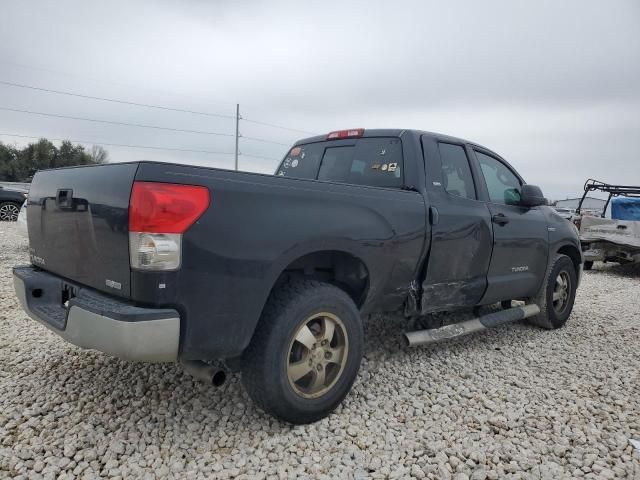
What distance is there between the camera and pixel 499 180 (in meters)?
4.46

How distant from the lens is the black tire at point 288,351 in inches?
99.0

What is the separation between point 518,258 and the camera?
14.3ft

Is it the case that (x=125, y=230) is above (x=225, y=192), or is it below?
below

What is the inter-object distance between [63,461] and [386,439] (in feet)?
5.67

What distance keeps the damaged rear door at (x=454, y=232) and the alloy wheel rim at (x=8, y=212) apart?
44.2ft

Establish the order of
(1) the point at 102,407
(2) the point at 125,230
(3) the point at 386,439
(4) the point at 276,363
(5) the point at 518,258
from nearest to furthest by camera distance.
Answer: (2) the point at 125,230
(4) the point at 276,363
(3) the point at 386,439
(1) the point at 102,407
(5) the point at 518,258

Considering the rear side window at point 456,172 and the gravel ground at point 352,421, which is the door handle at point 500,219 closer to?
the rear side window at point 456,172

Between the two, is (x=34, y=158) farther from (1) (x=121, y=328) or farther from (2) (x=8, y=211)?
(1) (x=121, y=328)

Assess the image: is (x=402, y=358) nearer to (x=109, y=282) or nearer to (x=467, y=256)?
(x=467, y=256)

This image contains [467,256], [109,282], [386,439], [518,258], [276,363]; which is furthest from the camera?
[518,258]

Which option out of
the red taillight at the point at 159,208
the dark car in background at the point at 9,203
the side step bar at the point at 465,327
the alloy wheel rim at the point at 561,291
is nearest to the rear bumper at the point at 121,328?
the red taillight at the point at 159,208

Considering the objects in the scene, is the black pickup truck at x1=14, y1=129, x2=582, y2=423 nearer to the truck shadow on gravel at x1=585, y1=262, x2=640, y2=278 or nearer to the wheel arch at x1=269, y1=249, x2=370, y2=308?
the wheel arch at x1=269, y1=249, x2=370, y2=308

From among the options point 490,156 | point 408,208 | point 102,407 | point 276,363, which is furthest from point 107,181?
point 490,156

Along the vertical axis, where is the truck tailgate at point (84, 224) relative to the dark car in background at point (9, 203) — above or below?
above
